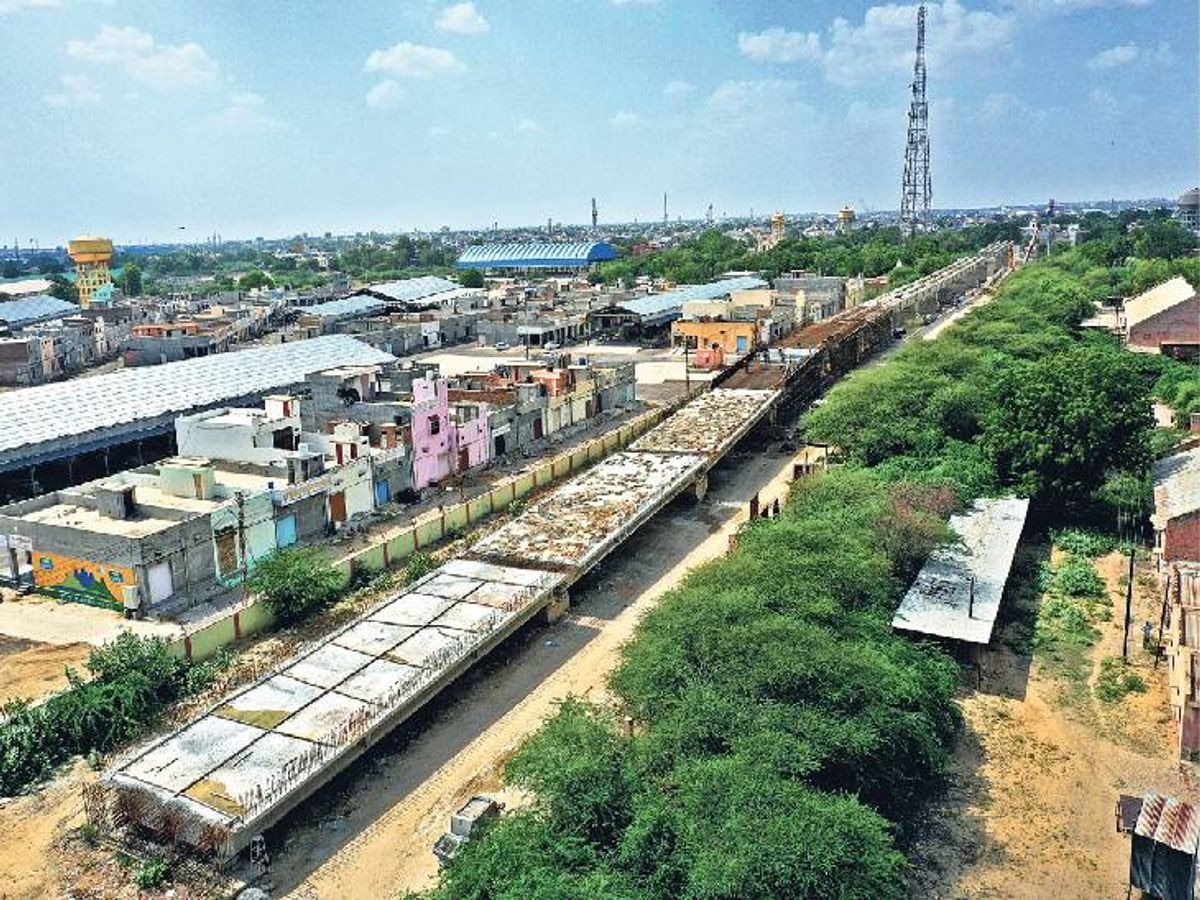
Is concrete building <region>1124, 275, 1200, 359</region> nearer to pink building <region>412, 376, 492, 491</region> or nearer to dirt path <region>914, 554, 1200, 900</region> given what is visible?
dirt path <region>914, 554, 1200, 900</region>

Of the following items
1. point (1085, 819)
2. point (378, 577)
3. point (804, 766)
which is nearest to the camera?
point (804, 766)

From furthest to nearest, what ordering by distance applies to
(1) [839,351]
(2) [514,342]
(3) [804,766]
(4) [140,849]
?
(2) [514,342] < (1) [839,351] < (4) [140,849] < (3) [804,766]

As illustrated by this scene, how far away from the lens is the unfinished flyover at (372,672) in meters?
17.6

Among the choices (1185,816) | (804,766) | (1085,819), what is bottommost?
(1085,819)

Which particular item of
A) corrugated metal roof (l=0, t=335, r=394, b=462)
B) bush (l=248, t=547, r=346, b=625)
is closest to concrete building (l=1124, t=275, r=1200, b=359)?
corrugated metal roof (l=0, t=335, r=394, b=462)

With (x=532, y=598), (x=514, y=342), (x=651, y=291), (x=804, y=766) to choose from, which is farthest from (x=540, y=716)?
(x=651, y=291)

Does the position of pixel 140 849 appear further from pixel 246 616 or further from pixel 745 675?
pixel 745 675

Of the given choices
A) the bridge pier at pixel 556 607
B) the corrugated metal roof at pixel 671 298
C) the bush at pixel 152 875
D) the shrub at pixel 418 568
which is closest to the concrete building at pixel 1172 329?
the corrugated metal roof at pixel 671 298

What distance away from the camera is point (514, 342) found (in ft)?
264

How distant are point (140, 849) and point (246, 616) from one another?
365 inches

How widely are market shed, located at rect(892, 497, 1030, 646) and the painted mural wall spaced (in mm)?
21005

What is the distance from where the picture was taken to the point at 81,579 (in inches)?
1128

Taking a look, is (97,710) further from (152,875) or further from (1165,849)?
(1165,849)

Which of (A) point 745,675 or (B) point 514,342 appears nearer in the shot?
(A) point 745,675
